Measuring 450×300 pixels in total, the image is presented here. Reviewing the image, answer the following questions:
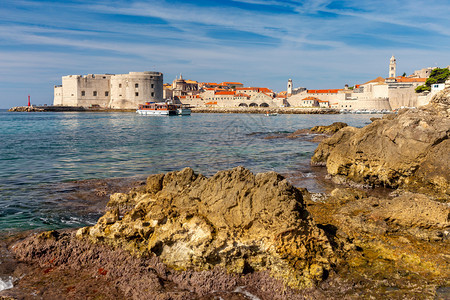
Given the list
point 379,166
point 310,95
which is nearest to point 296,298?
point 379,166

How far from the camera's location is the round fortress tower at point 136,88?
72.4 m

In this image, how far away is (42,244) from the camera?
4.52m

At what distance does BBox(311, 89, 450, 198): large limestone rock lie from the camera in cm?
757

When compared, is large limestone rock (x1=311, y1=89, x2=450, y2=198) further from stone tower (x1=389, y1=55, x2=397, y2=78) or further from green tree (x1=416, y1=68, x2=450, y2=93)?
stone tower (x1=389, y1=55, x2=397, y2=78)

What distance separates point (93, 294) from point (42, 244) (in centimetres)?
132

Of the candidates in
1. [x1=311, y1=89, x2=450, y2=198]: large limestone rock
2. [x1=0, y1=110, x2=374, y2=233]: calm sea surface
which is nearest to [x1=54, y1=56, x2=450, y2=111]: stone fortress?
[x1=0, y1=110, x2=374, y2=233]: calm sea surface

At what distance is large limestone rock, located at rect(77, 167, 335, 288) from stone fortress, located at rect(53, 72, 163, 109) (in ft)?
233

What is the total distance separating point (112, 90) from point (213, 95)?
23.8 metres

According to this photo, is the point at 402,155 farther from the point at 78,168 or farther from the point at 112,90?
the point at 112,90

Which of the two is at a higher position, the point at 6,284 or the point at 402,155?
the point at 402,155

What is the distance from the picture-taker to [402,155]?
26.7 feet

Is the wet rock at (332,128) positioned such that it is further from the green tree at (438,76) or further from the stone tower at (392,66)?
the stone tower at (392,66)

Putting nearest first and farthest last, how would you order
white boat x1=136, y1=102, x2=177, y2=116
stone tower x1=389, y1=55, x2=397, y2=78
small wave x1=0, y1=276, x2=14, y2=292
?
small wave x1=0, y1=276, x2=14, y2=292
white boat x1=136, y1=102, x2=177, y2=116
stone tower x1=389, y1=55, x2=397, y2=78

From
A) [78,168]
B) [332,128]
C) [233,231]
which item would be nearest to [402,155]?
[233,231]
